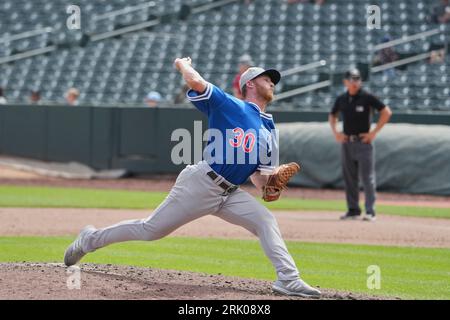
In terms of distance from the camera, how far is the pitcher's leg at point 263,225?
728cm

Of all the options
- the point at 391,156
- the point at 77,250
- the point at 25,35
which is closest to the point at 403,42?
the point at 391,156

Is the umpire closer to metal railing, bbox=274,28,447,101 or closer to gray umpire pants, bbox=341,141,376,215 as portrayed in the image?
gray umpire pants, bbox=341,141,376,215

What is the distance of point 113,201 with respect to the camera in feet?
53.4

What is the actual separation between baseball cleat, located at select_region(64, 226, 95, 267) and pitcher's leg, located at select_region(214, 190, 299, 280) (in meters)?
1.16

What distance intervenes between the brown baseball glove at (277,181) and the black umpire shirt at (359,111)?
21.8 feet

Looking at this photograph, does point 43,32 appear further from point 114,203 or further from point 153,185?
point 114,203

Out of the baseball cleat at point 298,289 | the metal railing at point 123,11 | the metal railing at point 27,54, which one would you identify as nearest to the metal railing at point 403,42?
the metal railing at point 123,11

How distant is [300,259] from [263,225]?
2.92 metres

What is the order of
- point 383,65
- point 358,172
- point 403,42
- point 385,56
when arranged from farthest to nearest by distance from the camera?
point 403,42, point 385,56, point 383,65, point 358,172

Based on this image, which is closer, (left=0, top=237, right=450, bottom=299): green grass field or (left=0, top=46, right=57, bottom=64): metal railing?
(left=0, top=237, right=450, bottom=299): green grass field

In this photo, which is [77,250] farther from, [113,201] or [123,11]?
[123,11]

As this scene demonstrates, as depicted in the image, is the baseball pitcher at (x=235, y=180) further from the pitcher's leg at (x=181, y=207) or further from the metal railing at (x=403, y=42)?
the metal railing at (x=403, y=42)

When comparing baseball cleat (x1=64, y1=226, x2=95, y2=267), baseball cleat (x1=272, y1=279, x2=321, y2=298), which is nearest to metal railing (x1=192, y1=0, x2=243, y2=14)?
baseball cleat (x1=64, y1=226, x2=95, y2=267)

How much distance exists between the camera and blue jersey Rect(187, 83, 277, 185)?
7.28 m
